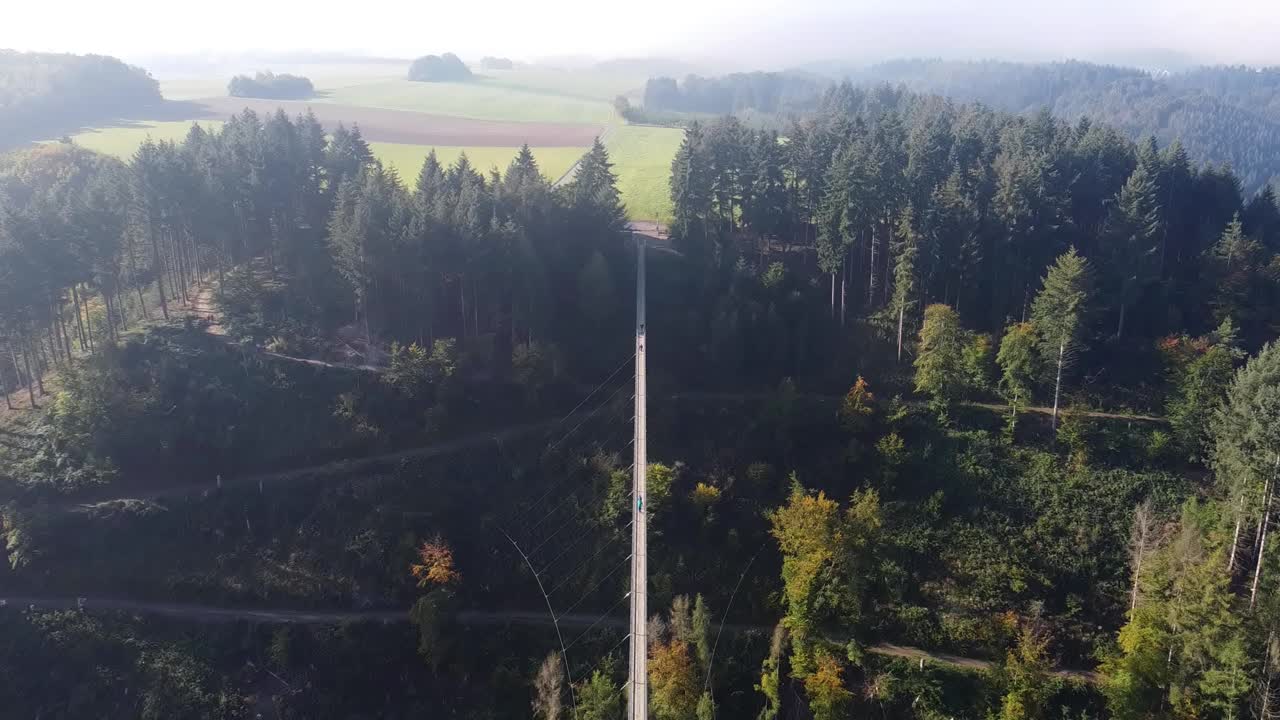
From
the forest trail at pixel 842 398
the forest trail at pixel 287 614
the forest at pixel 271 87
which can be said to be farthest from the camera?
the forest at pixel 271 87

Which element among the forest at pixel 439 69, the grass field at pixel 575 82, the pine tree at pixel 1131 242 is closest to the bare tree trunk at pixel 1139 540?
the pine tree at pixel 1131 242

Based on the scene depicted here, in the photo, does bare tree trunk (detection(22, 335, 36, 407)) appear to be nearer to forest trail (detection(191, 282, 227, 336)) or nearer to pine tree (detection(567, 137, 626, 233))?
forest trail (detection(191, 282, 227, 336))

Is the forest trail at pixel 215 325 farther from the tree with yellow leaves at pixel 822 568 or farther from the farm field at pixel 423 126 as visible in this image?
the farm field at pixel 423 126

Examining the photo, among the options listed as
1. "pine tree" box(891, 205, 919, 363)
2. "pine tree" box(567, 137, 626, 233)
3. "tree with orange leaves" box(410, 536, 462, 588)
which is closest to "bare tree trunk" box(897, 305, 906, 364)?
"pine tree" box(891, 205, 919, 363)

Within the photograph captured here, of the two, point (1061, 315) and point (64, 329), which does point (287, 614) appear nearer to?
point (64, 329)

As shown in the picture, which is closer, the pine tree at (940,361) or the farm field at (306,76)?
the pine tree at (940,361)

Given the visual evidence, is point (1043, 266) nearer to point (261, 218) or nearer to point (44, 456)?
point (261, 218)
